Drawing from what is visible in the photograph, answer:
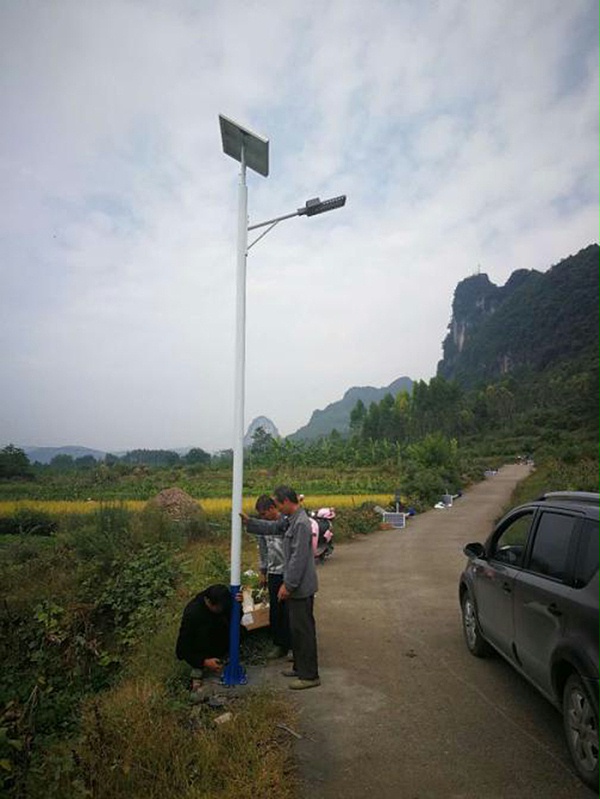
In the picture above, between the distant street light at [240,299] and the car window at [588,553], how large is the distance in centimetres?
270

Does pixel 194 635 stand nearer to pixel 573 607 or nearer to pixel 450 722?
pixel 450 722

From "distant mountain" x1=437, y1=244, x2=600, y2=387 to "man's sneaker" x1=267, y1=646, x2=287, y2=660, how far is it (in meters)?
92.6

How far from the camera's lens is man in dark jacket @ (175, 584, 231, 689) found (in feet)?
16.7

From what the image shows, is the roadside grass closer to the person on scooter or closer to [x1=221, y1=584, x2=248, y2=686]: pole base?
[x1=221, y1=584, x2=248, y2=686]: pole base

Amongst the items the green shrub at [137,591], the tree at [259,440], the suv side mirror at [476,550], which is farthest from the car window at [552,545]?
the tree at [259,440]

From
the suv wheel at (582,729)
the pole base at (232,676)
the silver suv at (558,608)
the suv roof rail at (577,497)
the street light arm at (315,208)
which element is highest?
the street light arm at (315,208)

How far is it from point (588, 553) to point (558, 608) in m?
0.41

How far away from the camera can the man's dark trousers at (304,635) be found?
4.87 m

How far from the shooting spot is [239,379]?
502 cm

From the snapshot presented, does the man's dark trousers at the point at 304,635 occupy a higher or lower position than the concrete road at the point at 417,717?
higher

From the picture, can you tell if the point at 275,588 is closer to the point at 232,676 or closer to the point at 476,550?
the point at 232,676

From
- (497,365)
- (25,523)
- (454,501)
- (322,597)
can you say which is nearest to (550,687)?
(322,597)

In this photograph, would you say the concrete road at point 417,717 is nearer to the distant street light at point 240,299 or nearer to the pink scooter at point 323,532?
the distant street light at point 240,299

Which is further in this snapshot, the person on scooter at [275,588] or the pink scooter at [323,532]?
the pink scooter at [323,532]
